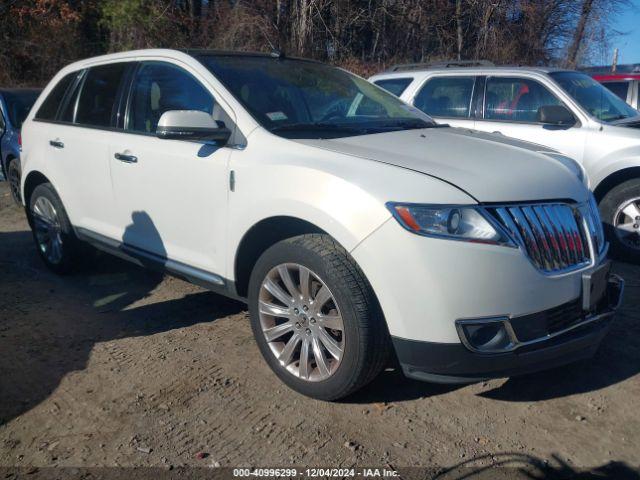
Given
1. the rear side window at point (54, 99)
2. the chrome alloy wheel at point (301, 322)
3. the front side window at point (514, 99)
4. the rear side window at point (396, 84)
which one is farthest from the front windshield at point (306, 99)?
the rear side window at point (396, 84)

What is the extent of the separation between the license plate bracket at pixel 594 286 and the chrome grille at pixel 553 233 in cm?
7

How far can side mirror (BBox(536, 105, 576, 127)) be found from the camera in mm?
6168

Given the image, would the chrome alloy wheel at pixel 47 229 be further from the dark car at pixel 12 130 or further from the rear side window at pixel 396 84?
the rear side window at pixel 396 84

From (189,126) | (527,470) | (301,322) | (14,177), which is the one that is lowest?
(527,470)

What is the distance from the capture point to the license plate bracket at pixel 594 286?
10.1ft

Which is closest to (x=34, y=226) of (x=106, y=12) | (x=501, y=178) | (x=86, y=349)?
(x=86, y=349)

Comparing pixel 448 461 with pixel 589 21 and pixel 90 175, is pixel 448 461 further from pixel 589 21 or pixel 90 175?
pixel 589 21

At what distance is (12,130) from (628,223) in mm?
7312

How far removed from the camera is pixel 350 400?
3389 mm

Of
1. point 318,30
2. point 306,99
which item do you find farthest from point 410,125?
point 318,30

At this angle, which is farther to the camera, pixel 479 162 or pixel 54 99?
pixel 54 99

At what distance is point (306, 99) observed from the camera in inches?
161

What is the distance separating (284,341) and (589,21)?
62.9 ft

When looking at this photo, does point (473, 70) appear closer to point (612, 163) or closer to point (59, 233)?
point (612, 163)
